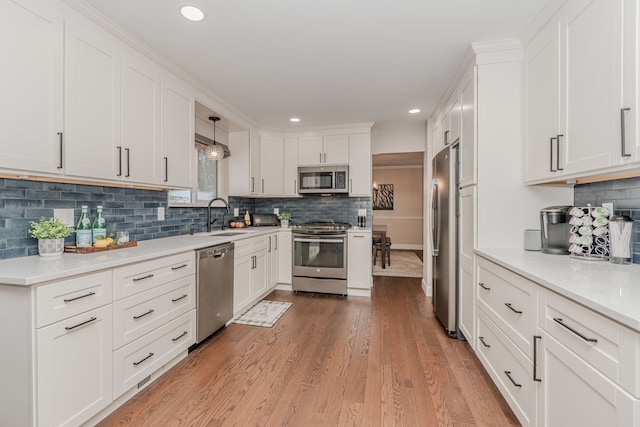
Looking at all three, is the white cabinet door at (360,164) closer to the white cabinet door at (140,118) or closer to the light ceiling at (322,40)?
the light ceiling at (322,40)

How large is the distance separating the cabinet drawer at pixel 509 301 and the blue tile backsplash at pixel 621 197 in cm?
67

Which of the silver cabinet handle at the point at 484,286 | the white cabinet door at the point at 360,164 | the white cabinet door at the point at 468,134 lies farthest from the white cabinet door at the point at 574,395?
the white cabinet door at the point at 360,164

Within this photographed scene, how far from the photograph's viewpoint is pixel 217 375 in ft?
6.77

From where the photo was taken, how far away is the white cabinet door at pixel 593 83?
130cm

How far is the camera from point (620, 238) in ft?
5.02

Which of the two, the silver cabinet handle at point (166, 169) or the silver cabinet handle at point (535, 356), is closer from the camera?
the silver cabinet handle at point (535, 356)

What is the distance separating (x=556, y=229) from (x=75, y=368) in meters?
2.91

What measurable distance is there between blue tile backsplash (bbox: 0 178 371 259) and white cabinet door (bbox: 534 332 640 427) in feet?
9.10

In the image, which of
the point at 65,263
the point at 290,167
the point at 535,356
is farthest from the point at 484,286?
the point at 290,167

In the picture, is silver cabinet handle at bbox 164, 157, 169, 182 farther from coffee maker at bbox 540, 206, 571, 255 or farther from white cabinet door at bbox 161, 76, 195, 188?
coffee maker at bbox 540, 206, 571, 255

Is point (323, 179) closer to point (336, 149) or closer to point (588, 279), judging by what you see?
point (336, 149)

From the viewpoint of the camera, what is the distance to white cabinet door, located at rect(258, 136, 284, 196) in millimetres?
4395

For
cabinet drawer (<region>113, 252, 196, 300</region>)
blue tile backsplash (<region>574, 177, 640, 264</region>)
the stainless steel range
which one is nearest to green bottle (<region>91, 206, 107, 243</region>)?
cabinet drawer (<region>113, 252, 196, 300</region>)

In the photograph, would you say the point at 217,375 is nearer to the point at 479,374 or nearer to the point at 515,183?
the point at 479,374
